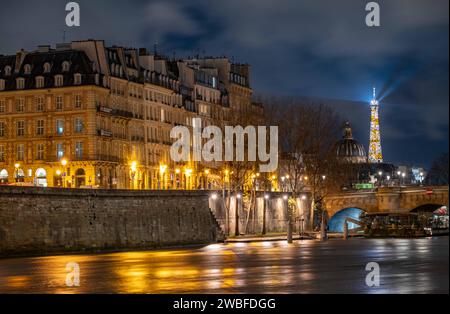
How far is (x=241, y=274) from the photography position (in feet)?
143

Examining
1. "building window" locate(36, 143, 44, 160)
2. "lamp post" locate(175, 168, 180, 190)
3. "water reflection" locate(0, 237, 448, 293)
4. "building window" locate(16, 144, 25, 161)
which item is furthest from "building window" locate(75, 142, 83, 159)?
"water reflection" locate(0, 237, 448, 293)

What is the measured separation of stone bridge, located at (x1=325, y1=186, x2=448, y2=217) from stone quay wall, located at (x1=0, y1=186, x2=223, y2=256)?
118ft

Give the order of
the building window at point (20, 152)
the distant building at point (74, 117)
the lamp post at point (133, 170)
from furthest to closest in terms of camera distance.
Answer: the lamp post at point (133, 170), the building window at point (20, 152), the distant building at point (74, 117)

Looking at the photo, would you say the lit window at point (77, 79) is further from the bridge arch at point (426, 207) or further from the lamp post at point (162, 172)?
the bridge arch at point (426, 207)

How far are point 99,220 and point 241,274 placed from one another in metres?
36.8

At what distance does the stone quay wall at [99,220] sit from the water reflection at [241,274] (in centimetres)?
972

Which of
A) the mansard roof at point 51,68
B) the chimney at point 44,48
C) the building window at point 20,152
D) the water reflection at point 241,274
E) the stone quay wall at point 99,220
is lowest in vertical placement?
the water reflection at point 241,274

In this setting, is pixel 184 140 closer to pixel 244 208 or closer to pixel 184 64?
pixel 184 64

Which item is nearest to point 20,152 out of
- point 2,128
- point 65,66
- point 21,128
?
point 21,128

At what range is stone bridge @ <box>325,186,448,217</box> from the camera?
123 meters

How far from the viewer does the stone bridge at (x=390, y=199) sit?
4850 inches
